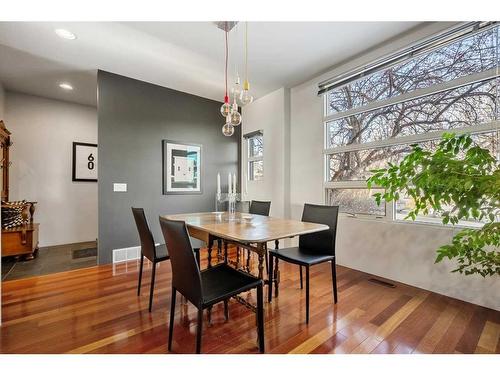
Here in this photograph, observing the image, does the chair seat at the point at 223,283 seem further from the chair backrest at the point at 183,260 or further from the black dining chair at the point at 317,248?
the black dining chair at the point at 317,248

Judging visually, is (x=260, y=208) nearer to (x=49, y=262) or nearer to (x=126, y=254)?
(x=126, y=254)

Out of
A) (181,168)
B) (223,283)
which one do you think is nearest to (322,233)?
(223,283)

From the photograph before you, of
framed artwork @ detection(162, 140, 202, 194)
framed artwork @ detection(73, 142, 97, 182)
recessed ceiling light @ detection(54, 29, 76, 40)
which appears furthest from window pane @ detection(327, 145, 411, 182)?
framed artwork @ detection(73, 142, 97, 182)

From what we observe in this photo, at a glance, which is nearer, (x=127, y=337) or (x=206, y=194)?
(x=127, y=337)

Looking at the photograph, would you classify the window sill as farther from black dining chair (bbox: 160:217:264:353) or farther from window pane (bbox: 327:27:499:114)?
black dining chair (bbox: 160:217:264:353)

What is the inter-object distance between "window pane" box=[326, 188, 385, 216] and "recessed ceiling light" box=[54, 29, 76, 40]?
344 cm

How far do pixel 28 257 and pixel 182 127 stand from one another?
9.77ft

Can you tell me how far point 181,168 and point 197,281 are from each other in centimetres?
284

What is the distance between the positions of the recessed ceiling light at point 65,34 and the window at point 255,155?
9.07 ft

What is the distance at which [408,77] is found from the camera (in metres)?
2.52

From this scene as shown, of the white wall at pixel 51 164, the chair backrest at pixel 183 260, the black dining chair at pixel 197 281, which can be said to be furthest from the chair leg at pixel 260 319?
the white wall at pixel 51 164

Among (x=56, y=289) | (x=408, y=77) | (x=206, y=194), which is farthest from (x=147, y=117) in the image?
(x=408, y=77)

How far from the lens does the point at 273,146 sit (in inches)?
154
